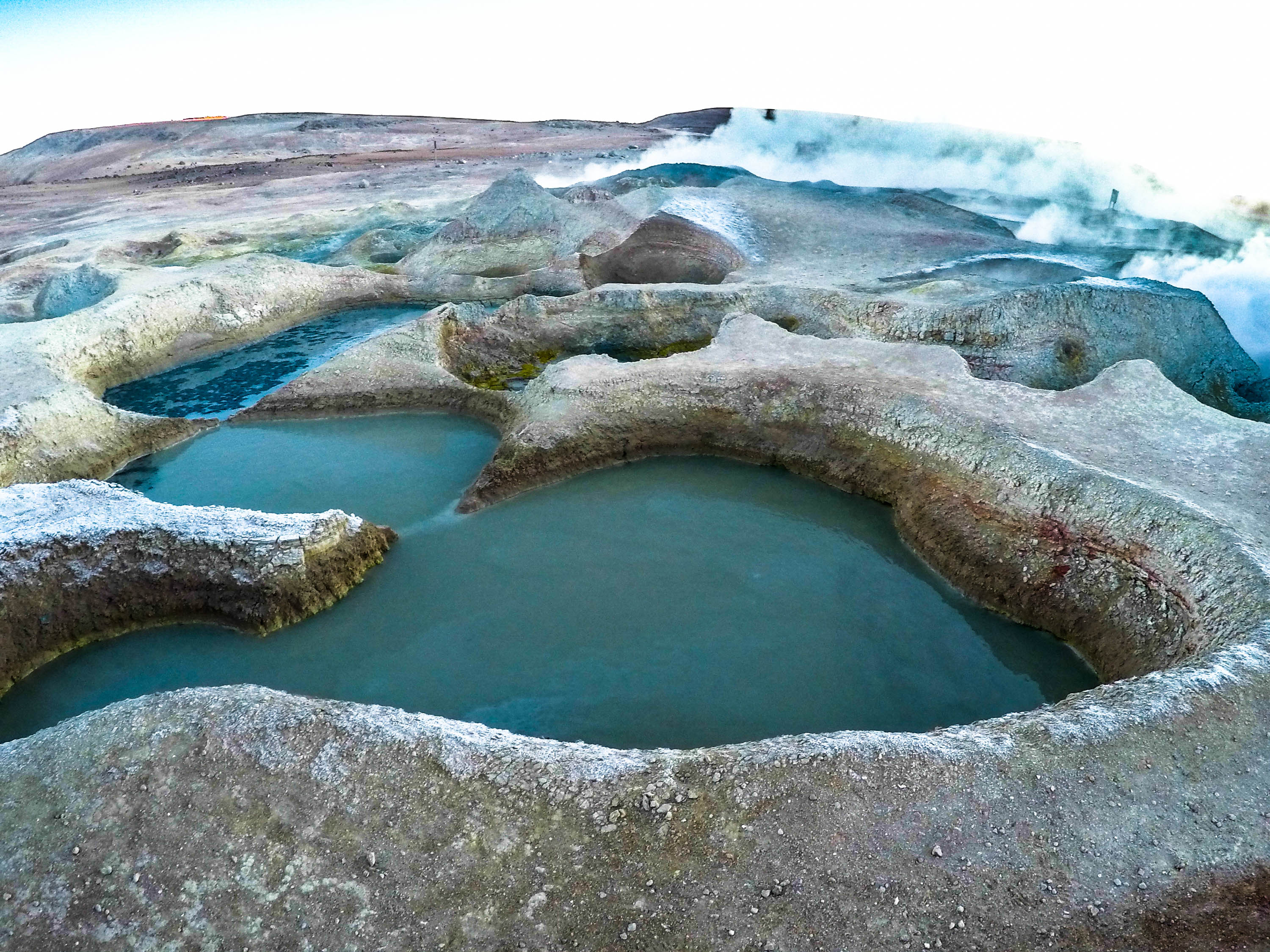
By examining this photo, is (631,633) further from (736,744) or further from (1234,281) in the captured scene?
(1234,281)

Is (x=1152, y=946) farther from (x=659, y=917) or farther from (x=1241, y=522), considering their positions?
(x=1241, y=522)

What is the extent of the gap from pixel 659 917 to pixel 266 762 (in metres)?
3.04

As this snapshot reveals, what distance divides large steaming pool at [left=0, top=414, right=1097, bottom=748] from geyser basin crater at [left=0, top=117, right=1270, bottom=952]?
20.0 inches

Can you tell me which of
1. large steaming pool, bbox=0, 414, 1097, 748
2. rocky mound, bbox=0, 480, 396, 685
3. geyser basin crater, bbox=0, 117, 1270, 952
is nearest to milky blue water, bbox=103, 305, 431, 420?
geyser basin crater, bbox=0, 117, 1270, 952

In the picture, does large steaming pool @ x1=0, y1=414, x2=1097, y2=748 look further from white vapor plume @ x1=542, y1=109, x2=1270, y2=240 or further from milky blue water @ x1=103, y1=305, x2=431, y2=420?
white vapor plume @ x1=542, y1=109, x2=1270, y2=240

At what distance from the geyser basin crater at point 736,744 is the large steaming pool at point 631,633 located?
20.0 inches

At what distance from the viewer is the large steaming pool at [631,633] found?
321 inches

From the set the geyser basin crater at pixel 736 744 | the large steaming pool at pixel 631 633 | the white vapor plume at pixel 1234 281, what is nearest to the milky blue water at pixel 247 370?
the geyser basin crater at pixel 736 744

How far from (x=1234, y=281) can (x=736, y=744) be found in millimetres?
17877

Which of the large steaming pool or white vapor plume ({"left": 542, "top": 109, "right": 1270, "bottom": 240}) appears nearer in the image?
the large steaming pool

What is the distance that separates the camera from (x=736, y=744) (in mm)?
6309

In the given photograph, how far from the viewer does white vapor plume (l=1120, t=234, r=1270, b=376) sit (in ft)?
55.3

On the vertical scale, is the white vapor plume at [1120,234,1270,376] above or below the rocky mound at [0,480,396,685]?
above

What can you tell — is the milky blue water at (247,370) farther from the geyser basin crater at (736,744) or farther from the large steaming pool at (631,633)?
the large steaming pool at (631,633)
